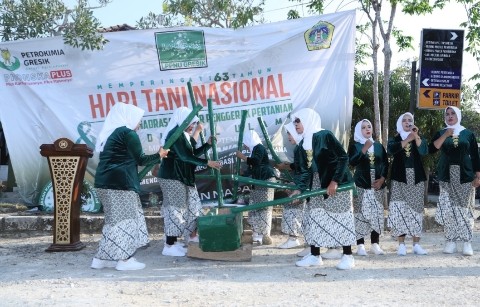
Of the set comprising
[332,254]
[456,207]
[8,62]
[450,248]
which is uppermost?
[8,62]

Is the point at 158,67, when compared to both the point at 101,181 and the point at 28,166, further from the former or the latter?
the point at 101,181

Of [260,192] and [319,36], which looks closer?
[260,192]

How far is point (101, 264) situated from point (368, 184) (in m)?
2.73

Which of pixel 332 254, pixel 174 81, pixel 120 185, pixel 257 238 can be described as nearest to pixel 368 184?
pixel 332 254

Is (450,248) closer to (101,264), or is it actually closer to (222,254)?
(222,254)

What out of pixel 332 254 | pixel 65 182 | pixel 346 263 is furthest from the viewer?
pixel 65 182

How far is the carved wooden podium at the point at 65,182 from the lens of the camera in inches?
228

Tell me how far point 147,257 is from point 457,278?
9.59 feet

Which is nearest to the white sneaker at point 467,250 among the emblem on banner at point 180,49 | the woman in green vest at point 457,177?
the woman in green vest at point 457,177

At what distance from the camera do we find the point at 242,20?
8.89 meters

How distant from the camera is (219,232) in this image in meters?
5.06

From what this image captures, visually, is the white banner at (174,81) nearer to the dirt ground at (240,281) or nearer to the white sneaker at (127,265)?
the dirt ground at (240,281)

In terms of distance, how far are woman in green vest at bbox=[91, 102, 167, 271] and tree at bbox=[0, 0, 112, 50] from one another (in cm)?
290

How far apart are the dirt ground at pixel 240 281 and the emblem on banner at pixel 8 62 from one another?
9.44 ft
